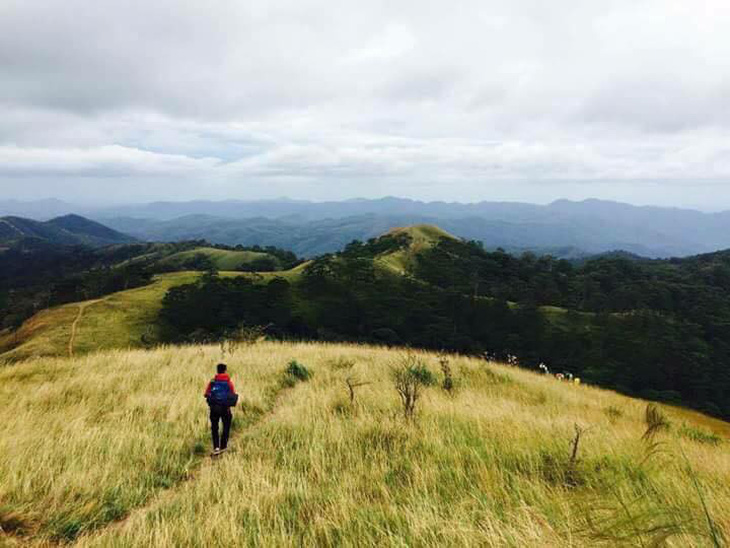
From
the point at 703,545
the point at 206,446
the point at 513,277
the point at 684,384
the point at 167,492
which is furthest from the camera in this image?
the point at 513,277

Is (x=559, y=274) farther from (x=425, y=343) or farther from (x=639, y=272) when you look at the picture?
(x=425, y=343)

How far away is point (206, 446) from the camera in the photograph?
7.56 metres

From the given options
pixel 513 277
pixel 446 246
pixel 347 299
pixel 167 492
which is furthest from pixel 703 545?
pixel 446 246

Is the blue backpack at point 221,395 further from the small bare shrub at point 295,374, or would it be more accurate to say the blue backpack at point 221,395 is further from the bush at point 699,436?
the bush at point 699,436

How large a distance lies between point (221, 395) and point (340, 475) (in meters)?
3.54

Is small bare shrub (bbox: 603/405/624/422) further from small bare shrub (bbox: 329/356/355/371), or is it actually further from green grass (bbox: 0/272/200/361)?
green grass (bbox: 0/272/200/361)

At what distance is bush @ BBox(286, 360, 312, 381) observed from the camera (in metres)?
12.7

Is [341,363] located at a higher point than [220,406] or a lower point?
lower

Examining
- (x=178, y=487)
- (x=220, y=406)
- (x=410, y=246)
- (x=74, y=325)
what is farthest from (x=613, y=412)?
(x=410, y=246)

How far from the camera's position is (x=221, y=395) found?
7.88 metres

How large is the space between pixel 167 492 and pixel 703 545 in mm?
5885

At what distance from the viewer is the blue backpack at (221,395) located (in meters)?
7.79

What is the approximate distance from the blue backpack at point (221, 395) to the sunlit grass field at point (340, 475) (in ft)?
2.38

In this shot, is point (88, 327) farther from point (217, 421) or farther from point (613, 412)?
point (613, 412)
